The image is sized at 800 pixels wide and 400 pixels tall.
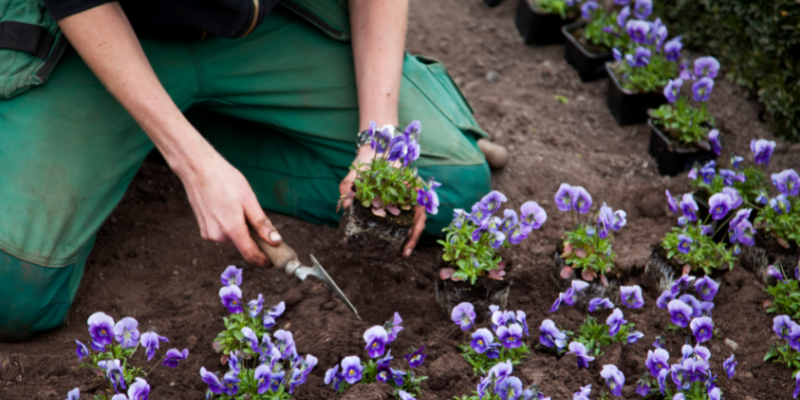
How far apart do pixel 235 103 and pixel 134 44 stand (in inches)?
20.9

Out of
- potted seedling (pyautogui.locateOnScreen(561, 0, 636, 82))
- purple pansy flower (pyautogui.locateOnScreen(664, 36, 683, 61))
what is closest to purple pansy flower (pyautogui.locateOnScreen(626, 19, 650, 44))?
purple pansy flower (pyautogui.locateOnScreen(664, 36, 683, 61))

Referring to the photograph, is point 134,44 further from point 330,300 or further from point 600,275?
point 600,275

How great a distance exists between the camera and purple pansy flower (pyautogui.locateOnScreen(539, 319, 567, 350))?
189 centimetres

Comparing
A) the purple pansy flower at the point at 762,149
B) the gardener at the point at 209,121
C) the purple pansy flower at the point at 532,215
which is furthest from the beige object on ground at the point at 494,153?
the purple pansy flower at the point at 762,149

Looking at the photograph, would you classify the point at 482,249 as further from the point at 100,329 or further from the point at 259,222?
the point at 100,329

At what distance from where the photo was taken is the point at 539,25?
3.98 m

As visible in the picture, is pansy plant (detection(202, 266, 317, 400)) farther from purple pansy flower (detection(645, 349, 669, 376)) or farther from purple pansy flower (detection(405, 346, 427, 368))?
purple pansy flower (detection(645, 349, 669, 376))

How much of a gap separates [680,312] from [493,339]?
601 mm

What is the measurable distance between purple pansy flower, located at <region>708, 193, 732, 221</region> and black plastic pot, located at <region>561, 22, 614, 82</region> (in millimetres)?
1698

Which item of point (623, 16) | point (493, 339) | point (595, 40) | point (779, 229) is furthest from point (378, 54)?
point (595, 40)

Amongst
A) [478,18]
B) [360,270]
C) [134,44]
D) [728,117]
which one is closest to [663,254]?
[360,270]

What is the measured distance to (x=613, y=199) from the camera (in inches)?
109

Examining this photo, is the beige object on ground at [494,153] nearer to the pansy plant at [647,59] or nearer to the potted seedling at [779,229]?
the pansy plant at [647,59]

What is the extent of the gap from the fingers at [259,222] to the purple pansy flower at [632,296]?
1082mm
